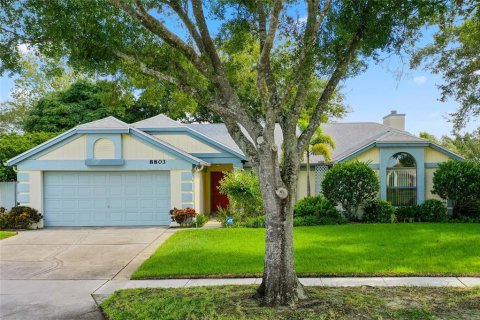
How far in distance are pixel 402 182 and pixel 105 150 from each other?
42.0 ft

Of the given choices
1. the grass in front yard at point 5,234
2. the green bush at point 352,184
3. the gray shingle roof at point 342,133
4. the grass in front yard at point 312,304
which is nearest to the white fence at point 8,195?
the grass in front yard at point 5,234

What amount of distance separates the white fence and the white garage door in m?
2.30

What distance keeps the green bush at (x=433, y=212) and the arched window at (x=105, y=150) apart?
13.0m

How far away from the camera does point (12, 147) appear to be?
19.9 m

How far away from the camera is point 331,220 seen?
15711mm

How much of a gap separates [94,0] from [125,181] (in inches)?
420

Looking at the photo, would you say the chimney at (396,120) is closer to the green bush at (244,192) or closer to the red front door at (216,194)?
the red front door at (216,194)

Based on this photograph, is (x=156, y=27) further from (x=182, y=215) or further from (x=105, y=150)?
(x=105, y=150)

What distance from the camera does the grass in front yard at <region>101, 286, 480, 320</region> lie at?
19.7ft

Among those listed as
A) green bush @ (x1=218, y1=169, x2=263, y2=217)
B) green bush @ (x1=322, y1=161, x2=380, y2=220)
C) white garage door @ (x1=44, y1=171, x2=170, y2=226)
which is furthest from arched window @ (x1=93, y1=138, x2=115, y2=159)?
green bush @ (x1=322, y1=161, x2=380, y2=220)

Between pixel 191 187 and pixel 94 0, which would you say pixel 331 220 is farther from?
pixel 94 0

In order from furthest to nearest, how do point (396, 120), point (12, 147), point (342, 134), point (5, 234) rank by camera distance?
point (396, 120)
point (342, 134)
point (12, 147)
point (5, 234)

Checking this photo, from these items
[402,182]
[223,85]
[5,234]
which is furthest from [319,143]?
[5,234]

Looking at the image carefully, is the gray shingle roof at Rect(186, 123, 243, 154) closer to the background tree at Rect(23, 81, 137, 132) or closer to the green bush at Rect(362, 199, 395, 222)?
the green bush at Rect(362, 199, 395, 222)
